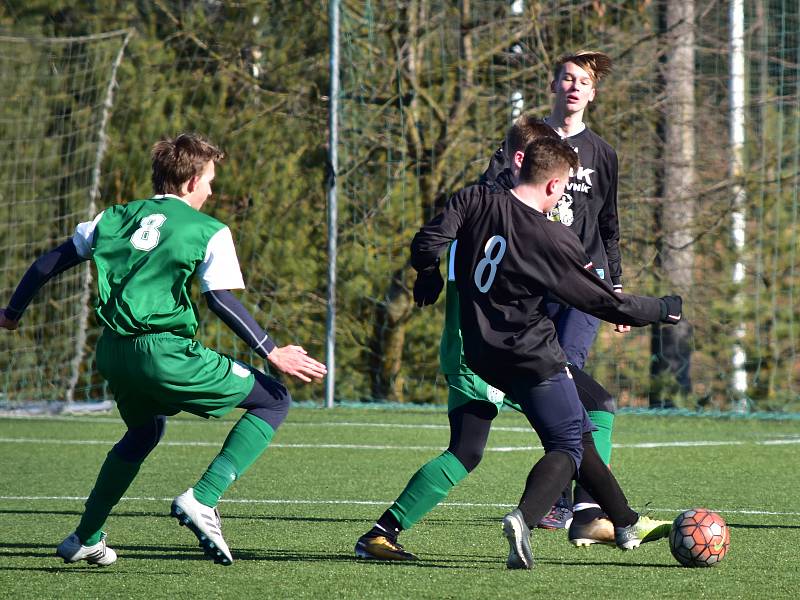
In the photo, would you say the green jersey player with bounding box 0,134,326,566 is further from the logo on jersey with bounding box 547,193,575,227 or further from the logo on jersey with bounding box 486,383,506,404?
the logo on jersey with bounding box 547,193,575,227

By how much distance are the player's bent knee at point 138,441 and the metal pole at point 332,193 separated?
6.56 meters

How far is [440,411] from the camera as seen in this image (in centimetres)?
1148

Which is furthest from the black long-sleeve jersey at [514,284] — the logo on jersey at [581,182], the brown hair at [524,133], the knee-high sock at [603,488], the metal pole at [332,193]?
the metal pole at [332,193]

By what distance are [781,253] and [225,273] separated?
26.4ft

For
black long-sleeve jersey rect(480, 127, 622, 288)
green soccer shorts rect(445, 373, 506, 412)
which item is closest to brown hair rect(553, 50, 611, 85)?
black long-sleeve jersey rect(480, 127, 622, 288)

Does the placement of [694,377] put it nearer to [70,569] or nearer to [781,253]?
[781,253]

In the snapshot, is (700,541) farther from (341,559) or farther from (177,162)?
(177,162)

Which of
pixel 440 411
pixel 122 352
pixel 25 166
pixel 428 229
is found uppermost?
pixel 25 166

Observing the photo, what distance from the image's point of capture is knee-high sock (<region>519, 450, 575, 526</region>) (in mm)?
4484

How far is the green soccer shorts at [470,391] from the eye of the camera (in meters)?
4.91

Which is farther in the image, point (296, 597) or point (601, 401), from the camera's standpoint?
point (601, 401)

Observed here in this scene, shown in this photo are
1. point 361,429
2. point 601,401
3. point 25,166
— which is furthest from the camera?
point 25,166

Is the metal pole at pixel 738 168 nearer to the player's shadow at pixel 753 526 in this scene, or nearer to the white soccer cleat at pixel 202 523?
the player's shadow at pixel 753 526

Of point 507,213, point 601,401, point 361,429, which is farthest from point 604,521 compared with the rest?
point 361,429
